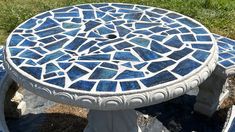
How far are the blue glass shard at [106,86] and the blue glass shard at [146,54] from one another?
1.99 ft

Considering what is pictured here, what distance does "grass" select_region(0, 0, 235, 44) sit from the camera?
8.76 meters

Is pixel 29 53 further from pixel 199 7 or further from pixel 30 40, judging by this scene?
pixel 199 7

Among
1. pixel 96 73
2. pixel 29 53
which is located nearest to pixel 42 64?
pixel 29 53

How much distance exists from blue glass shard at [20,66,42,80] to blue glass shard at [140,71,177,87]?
1054 millimetres

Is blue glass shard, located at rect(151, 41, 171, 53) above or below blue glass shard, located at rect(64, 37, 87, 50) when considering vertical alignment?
Answer: above

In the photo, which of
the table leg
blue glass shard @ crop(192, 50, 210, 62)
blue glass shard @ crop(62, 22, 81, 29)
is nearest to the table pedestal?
blue glass shard @ crop(62, 22, 81, 29)

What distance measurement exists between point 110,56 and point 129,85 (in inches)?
25.7

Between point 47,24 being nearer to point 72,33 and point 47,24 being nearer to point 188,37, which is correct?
point 72,33

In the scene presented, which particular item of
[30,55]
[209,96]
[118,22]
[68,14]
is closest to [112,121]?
[118,22]

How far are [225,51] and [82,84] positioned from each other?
2698 millimetres

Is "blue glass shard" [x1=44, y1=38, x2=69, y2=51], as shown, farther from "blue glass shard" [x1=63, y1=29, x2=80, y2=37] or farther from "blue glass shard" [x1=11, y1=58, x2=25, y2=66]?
"blue glass shard" [x1=11, y1=58, x2=25, y2=66]

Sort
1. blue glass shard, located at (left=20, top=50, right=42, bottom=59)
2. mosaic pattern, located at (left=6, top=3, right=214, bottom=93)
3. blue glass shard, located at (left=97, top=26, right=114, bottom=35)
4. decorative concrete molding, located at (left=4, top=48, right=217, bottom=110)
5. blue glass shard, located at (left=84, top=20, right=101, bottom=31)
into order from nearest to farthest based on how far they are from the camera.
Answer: decorative concrete molding, located at (left=4, top=48, right=217, bottom=110) → mosaic pattern, located at (left=6, top=3, right=214, bottom=93) → blue glass shard, located at (left=20, top=50, right=42, bottom=59) → blue glass shard, located at (left=97, top=26, right=114, bottom=35) → blue glass shard, located at (left=84, top=20, right=101, bottom=31)

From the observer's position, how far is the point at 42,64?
4.41 meters

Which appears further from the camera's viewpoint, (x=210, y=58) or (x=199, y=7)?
(x=199, y=7)
